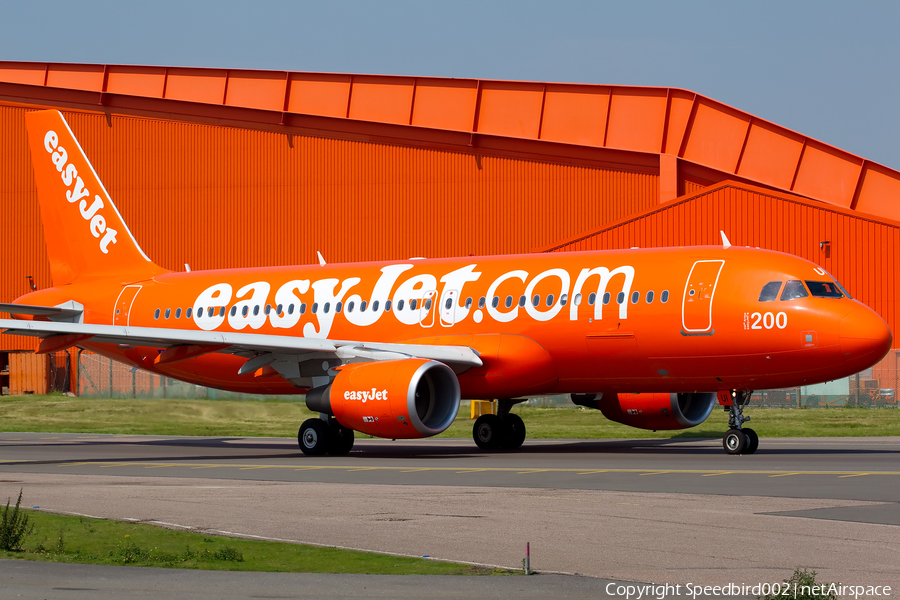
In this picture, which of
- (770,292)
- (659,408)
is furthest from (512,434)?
(770,292)

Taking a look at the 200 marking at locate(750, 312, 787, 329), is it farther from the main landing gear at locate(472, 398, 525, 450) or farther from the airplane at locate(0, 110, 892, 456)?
the main landing gear at locate(472, 398, 525, 450)

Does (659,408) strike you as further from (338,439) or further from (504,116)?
(504,116)

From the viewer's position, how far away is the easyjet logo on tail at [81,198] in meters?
31.7

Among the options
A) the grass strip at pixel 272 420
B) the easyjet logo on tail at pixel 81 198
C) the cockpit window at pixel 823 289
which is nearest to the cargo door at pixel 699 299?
the cockpit window at pixel 823 289

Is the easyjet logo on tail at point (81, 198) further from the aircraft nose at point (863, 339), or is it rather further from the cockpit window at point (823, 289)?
the aircraft nose at point (863, 339)

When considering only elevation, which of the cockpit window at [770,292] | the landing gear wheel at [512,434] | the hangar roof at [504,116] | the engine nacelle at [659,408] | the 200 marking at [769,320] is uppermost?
the hangar roof at [504,116]

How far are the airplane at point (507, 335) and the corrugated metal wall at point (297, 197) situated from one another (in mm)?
16756

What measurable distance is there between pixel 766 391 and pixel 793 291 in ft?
70.5

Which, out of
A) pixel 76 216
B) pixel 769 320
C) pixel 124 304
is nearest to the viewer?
pixel 769 320

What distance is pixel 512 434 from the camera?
2584cm

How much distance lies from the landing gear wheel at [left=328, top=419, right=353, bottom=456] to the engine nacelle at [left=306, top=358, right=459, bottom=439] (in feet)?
3.98

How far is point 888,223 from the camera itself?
37.0 m

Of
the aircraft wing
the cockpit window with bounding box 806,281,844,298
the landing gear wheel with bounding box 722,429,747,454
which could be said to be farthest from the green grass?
the cockpit window with bounding box 806,281,844,298

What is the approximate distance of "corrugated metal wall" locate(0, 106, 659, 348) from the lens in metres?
44.0
